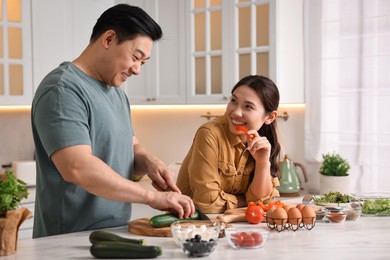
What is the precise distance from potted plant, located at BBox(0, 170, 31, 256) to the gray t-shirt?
0.23 meters

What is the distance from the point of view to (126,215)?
8.36 ft

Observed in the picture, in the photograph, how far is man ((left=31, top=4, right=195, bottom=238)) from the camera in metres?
2.20

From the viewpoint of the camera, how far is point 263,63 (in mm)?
4344

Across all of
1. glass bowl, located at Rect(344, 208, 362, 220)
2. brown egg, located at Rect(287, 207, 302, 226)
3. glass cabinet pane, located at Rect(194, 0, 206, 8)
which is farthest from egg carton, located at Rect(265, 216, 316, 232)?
glass cabinet pane, located at Rect(194, 0, 206, 8)

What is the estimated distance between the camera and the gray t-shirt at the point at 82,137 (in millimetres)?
2227

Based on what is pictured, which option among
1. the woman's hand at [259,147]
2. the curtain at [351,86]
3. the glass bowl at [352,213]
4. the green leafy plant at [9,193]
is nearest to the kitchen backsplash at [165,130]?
the curtain at [351,86]

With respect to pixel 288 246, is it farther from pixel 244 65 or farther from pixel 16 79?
pixel 16 79

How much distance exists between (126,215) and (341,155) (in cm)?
221

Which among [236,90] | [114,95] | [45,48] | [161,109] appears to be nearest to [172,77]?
[161,109]

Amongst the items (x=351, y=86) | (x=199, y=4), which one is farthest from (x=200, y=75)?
(x=351, y=86)

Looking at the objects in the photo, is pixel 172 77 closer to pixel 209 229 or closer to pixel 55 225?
pixel 55 225

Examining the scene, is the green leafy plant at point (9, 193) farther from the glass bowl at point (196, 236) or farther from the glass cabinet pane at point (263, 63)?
the glass cabinet pane at point (263, 63)

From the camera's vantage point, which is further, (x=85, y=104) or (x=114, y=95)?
(x=114, y=95)

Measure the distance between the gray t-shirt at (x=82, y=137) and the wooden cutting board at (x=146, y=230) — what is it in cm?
16
